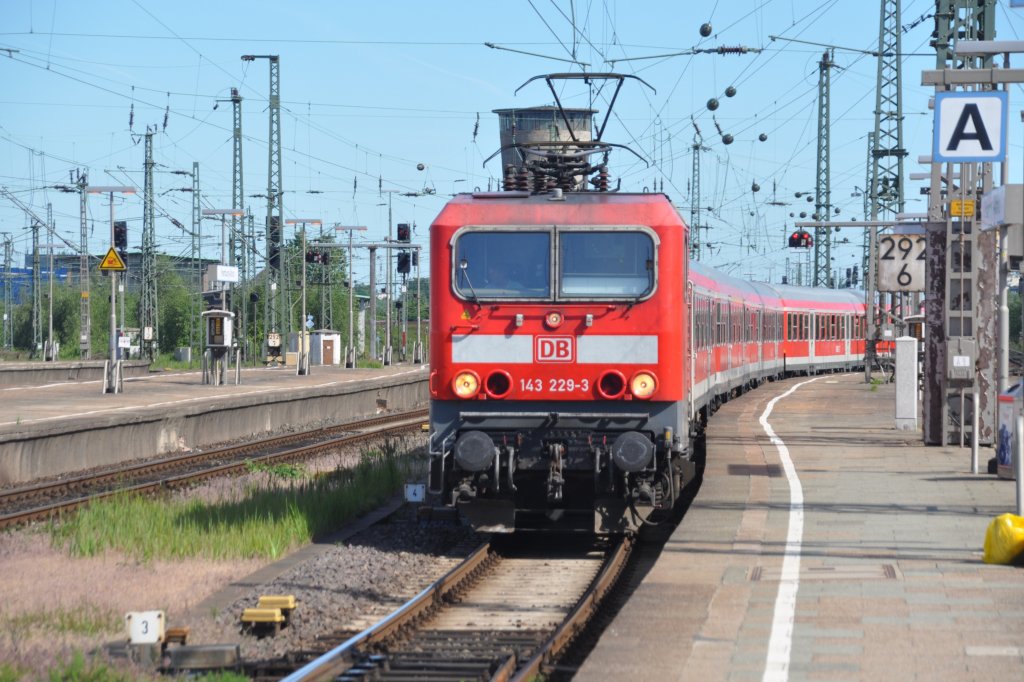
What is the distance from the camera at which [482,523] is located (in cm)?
1288

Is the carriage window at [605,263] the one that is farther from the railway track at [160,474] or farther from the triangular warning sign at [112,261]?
the triangular warning sign at [112,261]

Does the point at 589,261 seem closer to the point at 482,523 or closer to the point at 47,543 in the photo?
the point at 482,523

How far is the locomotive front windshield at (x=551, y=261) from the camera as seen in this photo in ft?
40.8

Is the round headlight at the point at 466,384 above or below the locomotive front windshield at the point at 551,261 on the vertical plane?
below

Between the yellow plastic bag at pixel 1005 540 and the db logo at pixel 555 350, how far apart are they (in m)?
3.76

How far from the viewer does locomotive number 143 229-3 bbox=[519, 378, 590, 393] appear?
40.3 feet

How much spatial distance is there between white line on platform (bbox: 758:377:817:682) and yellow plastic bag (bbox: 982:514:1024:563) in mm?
1340

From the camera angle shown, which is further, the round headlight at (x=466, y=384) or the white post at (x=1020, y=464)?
the round headlight at (x=466, y=384)

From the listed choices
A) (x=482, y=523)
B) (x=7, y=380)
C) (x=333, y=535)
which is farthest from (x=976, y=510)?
(x=7, y=380)

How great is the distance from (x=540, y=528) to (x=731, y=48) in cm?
1289

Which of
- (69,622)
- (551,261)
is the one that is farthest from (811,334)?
(69,622)

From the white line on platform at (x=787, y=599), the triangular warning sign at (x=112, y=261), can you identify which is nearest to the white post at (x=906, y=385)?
the white line on platform at (x=787, y=599)

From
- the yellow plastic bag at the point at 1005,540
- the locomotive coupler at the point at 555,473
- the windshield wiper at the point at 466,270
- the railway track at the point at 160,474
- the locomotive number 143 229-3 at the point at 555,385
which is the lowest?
the railway track at the point at 160,474

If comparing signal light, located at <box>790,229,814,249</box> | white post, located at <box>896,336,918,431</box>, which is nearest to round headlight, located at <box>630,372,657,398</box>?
white post, located at <box>896,336,918,431</box>
